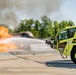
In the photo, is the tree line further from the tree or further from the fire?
the fire

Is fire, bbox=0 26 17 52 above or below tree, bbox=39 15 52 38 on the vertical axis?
below

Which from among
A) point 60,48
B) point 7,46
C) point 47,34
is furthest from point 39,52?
point 47,34

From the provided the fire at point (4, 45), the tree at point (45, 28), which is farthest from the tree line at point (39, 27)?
the fire at point (4, 45)

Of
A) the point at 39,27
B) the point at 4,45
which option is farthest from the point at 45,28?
the point at 4,45

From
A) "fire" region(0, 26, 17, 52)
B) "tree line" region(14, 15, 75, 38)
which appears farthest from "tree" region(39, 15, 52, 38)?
"fire" region(0, 26, 17, 52)

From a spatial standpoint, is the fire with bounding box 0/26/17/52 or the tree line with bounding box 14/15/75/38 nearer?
the fire with bounding box 0/26/17/52

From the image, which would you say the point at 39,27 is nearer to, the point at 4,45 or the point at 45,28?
the point at 45,28

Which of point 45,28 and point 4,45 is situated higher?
point 45,28

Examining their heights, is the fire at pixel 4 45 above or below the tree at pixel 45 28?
below

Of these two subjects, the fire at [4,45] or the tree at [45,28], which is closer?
the fire at [4,45]

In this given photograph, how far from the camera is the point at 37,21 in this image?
68375 millimetres

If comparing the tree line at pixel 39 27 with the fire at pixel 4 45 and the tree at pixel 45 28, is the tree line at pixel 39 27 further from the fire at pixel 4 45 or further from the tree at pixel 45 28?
the fire at pixel 4 45

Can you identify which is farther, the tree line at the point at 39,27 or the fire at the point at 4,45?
the tree line at the point at 39,27

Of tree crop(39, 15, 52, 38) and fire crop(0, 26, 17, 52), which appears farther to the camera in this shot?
tree crop(39, 15, 52, 38)
